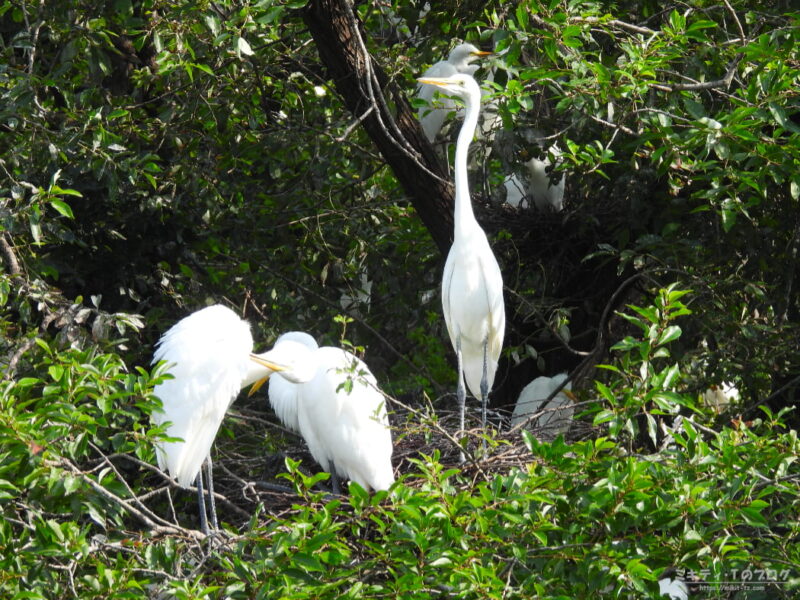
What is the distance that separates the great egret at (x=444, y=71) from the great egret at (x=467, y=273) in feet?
2.98

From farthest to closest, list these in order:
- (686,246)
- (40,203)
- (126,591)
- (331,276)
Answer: (331,276) → (686,246) → (40,203) → (126,591)

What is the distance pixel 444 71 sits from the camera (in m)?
5.29

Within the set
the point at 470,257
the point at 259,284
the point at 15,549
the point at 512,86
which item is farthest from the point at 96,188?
the point at 15,549

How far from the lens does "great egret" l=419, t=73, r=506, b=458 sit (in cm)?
416

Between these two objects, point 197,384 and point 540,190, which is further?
point 540,190

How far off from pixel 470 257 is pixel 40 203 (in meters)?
1.68

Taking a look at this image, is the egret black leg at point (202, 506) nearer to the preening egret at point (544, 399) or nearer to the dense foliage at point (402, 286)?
the dense foliage at point (402, 286)

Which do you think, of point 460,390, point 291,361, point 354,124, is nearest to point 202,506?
point 291,361

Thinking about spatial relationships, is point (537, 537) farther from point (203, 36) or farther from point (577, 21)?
point (203, 36)

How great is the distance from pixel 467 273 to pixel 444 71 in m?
1.52

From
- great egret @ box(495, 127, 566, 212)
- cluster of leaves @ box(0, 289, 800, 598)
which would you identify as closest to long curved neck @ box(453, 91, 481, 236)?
great egret @ box(495, 127, 566, 212)

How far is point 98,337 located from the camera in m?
3.44

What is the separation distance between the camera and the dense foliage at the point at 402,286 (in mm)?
2439

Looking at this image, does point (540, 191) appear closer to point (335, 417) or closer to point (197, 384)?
point (335, 417)
